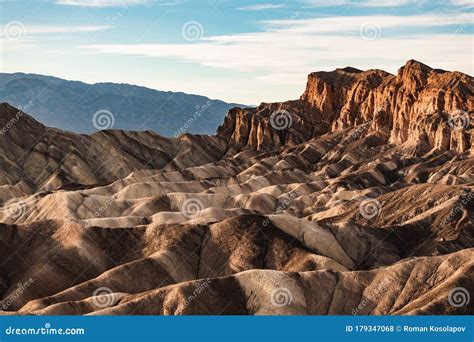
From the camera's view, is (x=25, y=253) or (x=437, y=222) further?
(x=437, y=222)

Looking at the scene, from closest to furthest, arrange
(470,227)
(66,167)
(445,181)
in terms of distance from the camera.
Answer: (470,227)
(445,181)
(66,167)

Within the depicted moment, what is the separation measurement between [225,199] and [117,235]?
46945mm

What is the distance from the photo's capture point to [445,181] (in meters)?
153

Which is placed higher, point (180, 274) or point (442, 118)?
point (442, 118)

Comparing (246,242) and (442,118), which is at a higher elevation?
(442,118)

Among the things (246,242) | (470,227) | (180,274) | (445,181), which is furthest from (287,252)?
(445,181)

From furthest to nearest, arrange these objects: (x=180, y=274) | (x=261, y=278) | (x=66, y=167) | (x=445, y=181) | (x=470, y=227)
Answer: (x=66, y=167), (x=445, y=181), (x=470, y=227), (x=180, y=274), (x=261, y=278)

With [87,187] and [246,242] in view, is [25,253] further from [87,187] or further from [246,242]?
[87,187]

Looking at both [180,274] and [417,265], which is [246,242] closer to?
[180,274]

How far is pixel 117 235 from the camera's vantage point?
97.8 m

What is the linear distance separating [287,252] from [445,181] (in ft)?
225

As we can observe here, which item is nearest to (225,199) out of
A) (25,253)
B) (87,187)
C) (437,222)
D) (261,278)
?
(87,187)

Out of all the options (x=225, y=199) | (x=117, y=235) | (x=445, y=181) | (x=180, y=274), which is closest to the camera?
(x=180, y=274)

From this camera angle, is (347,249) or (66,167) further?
(66,167)
